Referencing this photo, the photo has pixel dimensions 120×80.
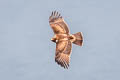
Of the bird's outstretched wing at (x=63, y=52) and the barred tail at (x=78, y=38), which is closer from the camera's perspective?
the bird's outstretched wing at (x=63, y=52)

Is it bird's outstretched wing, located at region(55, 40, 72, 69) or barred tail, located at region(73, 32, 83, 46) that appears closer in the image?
bird's outstretched wing, located at region(55, 40, 72, 69)

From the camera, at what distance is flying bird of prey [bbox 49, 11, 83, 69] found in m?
36.4

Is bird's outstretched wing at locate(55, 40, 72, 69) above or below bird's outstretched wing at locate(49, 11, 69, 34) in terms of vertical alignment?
below

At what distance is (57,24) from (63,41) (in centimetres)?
195

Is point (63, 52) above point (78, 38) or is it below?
below

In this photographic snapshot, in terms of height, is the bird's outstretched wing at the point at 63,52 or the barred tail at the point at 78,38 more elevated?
the barred tail at the point at 78,38

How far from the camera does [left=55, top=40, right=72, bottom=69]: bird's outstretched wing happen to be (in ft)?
118

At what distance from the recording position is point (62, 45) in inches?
1460

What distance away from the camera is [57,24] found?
38500 mm

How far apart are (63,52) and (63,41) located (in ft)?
3.25

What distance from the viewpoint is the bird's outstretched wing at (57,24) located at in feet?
124

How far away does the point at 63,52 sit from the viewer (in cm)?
3672

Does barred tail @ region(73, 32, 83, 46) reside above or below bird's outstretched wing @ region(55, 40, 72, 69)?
above

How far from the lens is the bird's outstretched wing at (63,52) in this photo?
3609cm
